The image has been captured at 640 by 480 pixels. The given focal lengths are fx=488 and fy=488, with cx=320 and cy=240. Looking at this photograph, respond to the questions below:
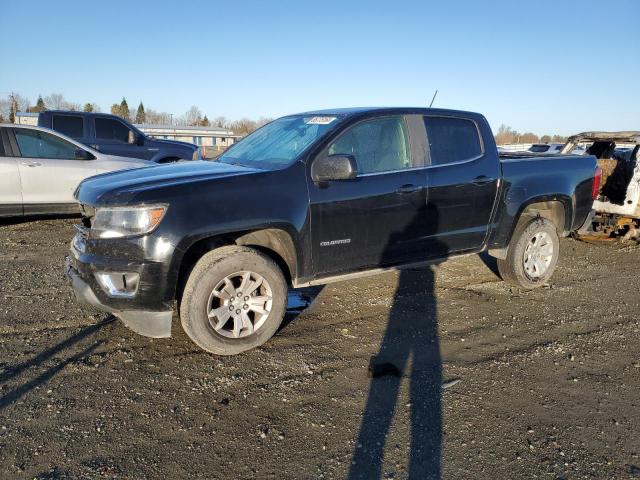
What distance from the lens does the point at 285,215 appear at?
3678 mm

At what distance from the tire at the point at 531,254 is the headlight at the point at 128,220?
12.3ft

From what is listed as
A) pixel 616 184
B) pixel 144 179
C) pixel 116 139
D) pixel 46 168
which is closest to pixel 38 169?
pixel 46 168

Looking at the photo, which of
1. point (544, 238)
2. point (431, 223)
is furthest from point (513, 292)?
point (431, 223)

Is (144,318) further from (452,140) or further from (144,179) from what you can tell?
(452,140)

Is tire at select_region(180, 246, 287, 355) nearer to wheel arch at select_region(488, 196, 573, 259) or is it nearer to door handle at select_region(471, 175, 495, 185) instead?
door handle at select_region(471, 175, 495, 185)

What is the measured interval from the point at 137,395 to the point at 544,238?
14.6ft

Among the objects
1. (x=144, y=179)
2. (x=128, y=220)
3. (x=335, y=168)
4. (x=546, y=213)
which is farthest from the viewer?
(x=546, y=213)

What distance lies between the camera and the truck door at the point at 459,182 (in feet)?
14.7

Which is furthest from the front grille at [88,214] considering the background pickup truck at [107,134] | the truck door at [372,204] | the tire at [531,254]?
the background pickup truck at [107,134]

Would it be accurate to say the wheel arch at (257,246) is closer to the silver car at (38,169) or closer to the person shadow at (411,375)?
the person shadow at (411,375)

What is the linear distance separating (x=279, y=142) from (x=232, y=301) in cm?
156

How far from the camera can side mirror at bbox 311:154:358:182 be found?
3.74 metres

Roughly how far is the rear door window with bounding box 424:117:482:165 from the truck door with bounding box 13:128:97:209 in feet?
18.7

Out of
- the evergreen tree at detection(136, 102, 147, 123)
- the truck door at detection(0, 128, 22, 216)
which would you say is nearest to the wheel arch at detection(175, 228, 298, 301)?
the truck door at detection(0, 128, 22, 216)
